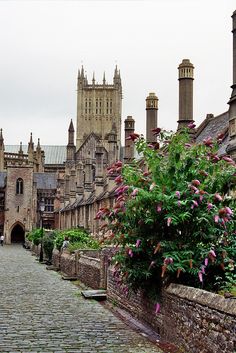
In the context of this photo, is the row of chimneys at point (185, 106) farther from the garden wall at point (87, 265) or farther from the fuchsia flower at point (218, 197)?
the garden wall at point (87, 265)

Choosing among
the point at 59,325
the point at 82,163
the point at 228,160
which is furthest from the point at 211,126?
the point at 82,163

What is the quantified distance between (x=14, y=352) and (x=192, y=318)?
287 cm

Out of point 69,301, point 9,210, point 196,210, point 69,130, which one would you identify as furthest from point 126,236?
point 69,130

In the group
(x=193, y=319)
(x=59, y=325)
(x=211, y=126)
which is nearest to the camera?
(x=193, y=319)

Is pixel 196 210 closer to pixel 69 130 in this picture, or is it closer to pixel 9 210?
pixel 9 210

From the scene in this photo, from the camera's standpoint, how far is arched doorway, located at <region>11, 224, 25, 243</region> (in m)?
88.4

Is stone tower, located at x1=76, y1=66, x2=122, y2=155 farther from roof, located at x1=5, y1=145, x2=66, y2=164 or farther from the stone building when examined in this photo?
roof, located at x1=5, y1=145, x2=66, y2=164

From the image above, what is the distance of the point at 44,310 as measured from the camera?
1503 centimetres

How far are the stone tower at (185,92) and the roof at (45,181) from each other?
67.6 metres

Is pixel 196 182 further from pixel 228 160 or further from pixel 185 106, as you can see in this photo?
pixel 185 106

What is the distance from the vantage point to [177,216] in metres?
11.2

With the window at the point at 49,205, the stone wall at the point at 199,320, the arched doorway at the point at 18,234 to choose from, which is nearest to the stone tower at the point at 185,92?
the stone wall at the point at 199,320

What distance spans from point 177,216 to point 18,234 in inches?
3171

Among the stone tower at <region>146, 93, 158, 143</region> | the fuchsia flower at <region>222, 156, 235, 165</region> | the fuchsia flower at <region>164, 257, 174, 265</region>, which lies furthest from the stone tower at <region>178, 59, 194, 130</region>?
the fuchsia flower at <region>164, 257, 174, 265</region>
